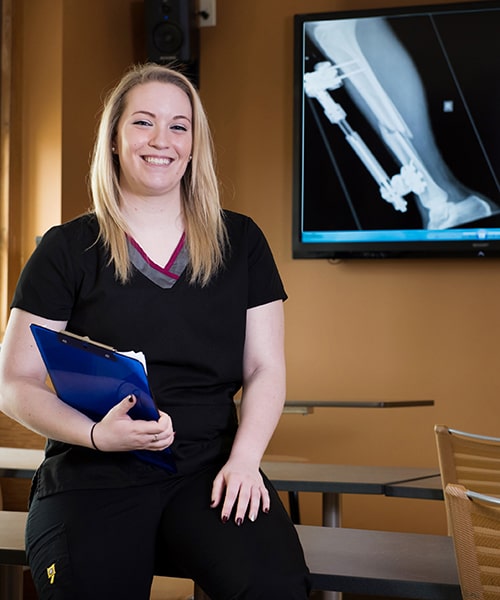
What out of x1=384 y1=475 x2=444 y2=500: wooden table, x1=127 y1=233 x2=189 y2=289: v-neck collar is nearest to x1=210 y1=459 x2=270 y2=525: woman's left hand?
x1=127 y1=233 x2=189 y2=289: v-neck collar

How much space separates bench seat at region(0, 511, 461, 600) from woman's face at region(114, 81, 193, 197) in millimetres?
746

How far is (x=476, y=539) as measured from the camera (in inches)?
52.1

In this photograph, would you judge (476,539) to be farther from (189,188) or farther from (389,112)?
(389,112)

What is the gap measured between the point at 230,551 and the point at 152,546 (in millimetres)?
150

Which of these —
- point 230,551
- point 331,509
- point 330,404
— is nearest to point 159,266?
point 230,551

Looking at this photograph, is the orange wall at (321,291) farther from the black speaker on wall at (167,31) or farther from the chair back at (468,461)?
the chair back at (468,461)

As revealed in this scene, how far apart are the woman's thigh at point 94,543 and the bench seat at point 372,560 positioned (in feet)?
0.33

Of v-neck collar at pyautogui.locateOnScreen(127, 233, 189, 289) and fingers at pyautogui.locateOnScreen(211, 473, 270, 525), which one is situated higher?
v-neck collar at pyautogui.locateOnScreen(127, 233, 189, 289)

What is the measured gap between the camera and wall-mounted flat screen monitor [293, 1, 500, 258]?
3959 mm

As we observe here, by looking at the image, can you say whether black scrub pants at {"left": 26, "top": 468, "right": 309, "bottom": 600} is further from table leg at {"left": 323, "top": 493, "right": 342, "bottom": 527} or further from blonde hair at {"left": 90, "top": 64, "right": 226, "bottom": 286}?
table leg at {"left": 323, "top": 493, "right": 342, "bottom": 527}

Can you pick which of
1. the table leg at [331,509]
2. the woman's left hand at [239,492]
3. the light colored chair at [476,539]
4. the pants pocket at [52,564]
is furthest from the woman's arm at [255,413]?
the table leg at [331,509]

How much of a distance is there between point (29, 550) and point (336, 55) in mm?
3053

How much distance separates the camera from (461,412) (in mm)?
4105


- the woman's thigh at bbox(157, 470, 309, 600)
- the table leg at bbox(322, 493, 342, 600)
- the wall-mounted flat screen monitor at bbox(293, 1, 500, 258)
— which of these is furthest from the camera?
the wall-mounted flat screen monitor at bbox(293, 1, 500, 258)
